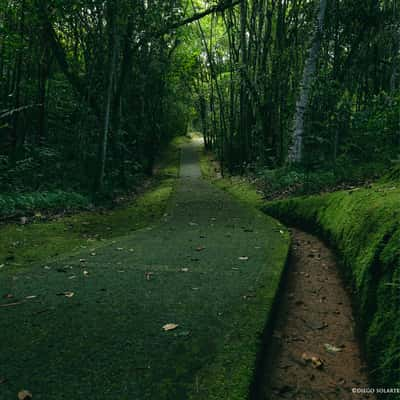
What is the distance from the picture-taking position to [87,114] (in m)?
12.5

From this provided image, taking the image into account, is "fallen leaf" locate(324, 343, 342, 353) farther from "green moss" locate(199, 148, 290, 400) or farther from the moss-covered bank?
"green moss" locate(199, 148, 290, 400)

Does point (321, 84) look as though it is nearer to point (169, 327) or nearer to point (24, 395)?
point (169, 327)

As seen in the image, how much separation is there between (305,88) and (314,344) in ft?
27.8

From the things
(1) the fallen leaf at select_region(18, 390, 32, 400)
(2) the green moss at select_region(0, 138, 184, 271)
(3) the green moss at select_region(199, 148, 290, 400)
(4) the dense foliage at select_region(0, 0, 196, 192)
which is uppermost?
(4) the dense foliage at select_region(0, 0, 196, 192)

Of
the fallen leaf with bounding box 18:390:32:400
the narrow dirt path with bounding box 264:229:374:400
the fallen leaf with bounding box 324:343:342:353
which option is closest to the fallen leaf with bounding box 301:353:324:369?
the narrow dirt path with bounding box 264:229:374:400

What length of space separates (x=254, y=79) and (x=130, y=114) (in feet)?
25.5

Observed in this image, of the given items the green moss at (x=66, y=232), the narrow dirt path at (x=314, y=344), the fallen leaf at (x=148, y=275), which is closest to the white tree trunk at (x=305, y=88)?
the green moss at (x=66, y=232)

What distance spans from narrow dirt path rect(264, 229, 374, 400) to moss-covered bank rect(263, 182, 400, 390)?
168 millimetres

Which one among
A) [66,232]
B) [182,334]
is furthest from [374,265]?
[66,232]

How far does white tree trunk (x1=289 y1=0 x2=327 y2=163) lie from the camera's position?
9.86 metres

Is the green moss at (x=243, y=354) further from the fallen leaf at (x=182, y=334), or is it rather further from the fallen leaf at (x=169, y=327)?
the fallen leaf at (x=169, y=327)

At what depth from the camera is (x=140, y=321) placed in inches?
114

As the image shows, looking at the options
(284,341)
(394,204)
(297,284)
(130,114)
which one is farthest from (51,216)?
(130,114)

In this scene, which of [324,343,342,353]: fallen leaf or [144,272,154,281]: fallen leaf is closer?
[324,343,342,353]: fallen leaf
